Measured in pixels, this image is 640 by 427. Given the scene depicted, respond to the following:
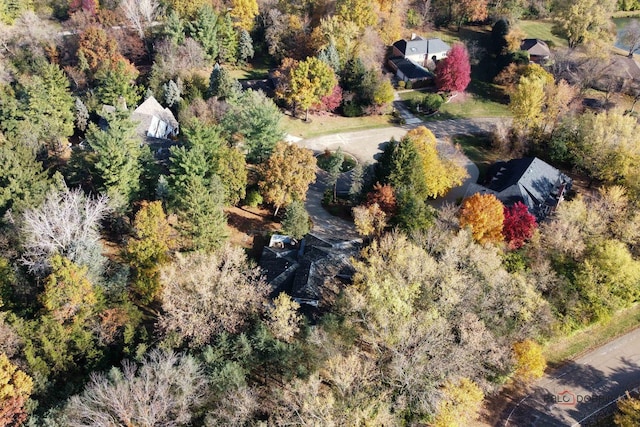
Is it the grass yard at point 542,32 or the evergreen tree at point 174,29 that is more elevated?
the grass yard at point 542,32

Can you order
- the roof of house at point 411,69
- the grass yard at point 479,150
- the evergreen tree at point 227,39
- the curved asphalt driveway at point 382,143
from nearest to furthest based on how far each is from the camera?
1. the curved asphalt driveway at point 382,143
2. the grass yard at point 479,150
3. the roof of house at point 411,69
4. the evergreen tree at point 227,39

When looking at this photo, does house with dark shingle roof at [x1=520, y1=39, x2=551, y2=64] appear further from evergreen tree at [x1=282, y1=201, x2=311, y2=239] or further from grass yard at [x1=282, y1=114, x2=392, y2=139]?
evergreen tree at [x1=282, y1=201, x2=311, y2=239]

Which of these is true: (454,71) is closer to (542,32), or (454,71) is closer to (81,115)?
(542,32)

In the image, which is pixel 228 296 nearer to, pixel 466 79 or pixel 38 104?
pixel 38 104

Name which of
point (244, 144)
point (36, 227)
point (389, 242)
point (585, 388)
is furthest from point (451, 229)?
point (36, 227)

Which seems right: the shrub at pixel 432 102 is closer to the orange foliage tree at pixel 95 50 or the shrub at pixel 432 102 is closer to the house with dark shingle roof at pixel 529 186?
the house with dark shingle roof at pixel 529 186

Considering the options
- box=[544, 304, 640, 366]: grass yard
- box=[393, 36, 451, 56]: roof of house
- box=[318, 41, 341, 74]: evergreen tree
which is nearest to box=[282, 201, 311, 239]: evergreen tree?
box=[544, 304, 640, 366]: grass yard

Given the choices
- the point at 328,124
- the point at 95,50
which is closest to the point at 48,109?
the point at 95,50

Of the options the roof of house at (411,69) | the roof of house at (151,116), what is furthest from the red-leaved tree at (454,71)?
the roof of house at (151,116)
